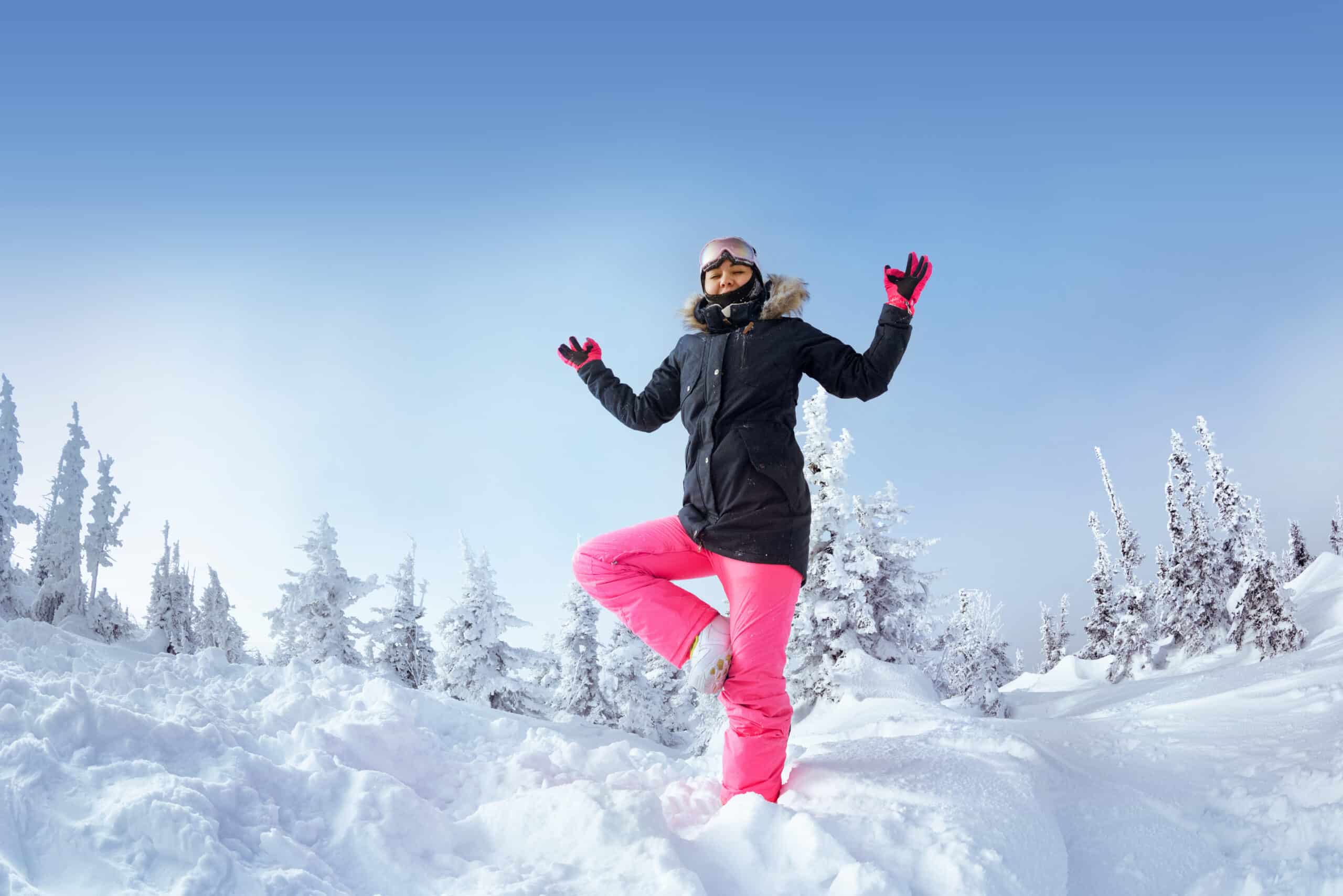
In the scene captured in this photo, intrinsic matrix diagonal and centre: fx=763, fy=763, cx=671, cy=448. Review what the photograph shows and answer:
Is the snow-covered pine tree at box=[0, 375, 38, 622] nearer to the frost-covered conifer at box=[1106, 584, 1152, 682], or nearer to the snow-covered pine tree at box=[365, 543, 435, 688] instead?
the snow-covered pine tree at box=[365, 543, 435, 688]

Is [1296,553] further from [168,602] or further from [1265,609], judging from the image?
[168,602]

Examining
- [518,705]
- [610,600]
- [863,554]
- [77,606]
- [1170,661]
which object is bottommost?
[1170,661]

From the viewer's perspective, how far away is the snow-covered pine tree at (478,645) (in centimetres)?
2366

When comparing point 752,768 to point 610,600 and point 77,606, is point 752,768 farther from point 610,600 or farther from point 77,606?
point 77,606

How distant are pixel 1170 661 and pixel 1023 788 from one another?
38.2m

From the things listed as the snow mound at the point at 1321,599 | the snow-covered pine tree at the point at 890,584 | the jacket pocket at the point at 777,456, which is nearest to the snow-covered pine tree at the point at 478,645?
the snow-covered pine tree at the point at 890,584

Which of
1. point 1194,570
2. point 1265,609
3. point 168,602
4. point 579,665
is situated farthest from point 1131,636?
point 168,602

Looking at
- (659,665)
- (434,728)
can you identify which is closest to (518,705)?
(659,665)

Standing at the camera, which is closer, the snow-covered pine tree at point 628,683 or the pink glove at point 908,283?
the pink glove at point 908,283

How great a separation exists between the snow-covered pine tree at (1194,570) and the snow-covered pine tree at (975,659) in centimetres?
861

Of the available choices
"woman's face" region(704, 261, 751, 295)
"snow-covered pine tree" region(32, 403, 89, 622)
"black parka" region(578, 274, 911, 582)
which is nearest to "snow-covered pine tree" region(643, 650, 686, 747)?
→ "black parka" region(578, 274, 911, 582)

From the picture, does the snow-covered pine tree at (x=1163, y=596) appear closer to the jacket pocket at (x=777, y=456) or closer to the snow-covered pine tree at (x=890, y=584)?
the snow-covered pine tree at (x=890, y=584)

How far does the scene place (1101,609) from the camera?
143 ft

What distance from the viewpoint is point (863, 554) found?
18438 millimetres
